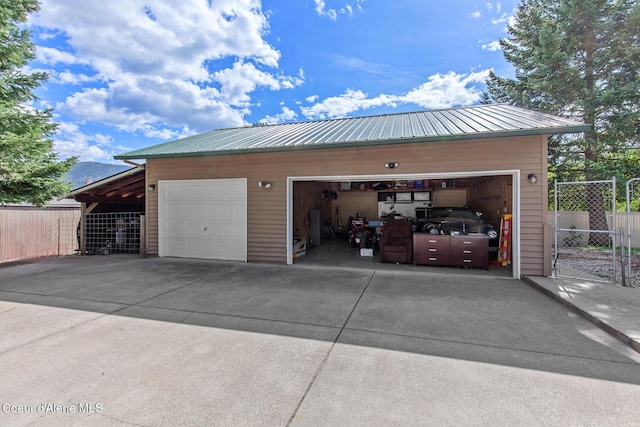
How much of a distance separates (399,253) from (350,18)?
23.6 feet

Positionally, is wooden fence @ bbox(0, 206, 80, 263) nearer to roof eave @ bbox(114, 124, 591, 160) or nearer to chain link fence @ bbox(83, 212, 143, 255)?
chain link fence @ bbox(83, 212, 143, 255)

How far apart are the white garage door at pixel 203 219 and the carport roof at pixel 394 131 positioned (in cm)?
98

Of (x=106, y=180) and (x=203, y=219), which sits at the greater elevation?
(x=106, y=180)

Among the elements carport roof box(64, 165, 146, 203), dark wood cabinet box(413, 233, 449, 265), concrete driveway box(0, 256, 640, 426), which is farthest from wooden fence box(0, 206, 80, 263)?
dark wood cabinet box(413, 233, 449, 265)

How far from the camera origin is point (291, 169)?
727 cm

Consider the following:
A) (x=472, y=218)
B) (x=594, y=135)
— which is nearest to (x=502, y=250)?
(x=472, y=218)

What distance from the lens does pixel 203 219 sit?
803 cm

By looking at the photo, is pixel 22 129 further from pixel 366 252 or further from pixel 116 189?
pixel 366 252

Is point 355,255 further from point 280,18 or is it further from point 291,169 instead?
point 280,18

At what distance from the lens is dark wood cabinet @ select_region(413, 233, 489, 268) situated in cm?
655

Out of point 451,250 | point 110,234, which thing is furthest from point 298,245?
point 110,234

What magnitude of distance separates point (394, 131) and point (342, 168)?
157cm

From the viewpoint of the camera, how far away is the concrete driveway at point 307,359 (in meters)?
1.99

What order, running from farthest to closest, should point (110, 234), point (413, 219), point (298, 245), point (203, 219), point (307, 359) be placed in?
point (413, 219)
point (110, 234)
point (298, 245)
point (203, 219)
point (307, 359)
